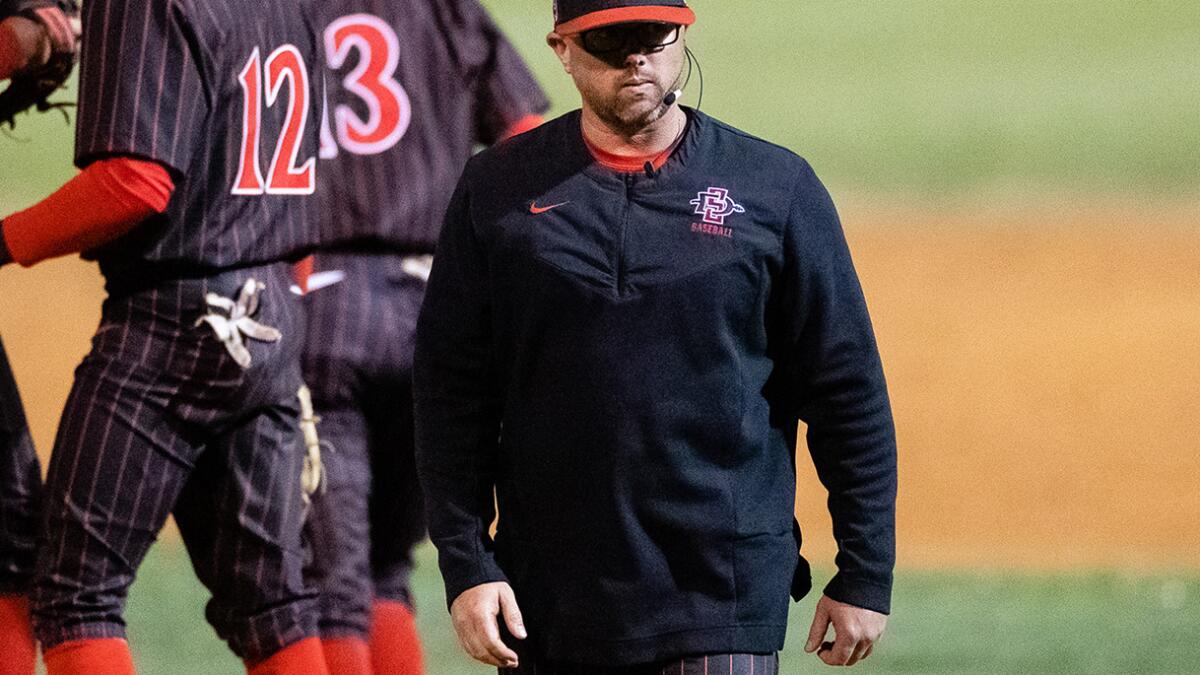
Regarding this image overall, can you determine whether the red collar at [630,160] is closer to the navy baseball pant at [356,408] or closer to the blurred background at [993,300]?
the navy baseball pant at [356,408]

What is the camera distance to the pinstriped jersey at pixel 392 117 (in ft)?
15.0

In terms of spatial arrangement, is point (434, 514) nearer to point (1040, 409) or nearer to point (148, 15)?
point (148, 15)

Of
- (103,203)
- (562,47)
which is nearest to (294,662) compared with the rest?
(103,203)

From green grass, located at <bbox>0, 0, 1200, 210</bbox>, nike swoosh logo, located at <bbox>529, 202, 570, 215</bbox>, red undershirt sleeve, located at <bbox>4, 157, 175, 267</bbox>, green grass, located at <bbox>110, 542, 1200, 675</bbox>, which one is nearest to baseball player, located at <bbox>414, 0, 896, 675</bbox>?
nike swoosh logo, located at <bbox>529, 202, 570, 215</bbox>

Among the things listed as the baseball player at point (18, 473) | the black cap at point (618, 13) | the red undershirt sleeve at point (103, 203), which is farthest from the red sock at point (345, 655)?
the black cap at point (618, 13)

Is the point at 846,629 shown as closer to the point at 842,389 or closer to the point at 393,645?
the point at 842,389

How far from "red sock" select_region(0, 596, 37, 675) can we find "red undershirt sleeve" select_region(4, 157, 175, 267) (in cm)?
73

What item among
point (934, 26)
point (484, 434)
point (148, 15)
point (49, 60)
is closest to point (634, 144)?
point (484, 434)

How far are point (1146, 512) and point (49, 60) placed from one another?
4.71 metres

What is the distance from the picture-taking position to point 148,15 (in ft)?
11.8

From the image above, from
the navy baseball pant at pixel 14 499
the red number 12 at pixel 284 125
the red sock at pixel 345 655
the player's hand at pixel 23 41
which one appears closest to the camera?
the red number 12 at pixel 284 125

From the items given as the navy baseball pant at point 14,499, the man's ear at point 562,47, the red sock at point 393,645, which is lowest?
the red sock at point 393,645

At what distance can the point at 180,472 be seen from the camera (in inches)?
148

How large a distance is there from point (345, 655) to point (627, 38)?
6.66 ft
